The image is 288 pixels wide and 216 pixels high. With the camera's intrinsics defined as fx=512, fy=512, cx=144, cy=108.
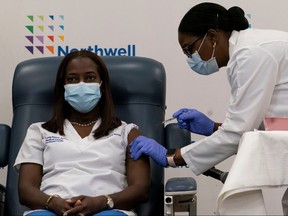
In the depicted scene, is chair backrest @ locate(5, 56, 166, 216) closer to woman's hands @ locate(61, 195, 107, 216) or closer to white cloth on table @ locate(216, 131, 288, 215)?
woman's hands @ locate(61, 195, 107, 216)

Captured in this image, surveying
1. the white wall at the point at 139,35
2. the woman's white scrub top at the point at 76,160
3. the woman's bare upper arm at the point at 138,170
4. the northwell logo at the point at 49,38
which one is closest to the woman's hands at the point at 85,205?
the woman's white scrub top at the point at 76,160

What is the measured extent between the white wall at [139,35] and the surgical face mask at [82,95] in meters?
0.79

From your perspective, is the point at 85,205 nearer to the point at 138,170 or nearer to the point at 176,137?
the point at 138,170

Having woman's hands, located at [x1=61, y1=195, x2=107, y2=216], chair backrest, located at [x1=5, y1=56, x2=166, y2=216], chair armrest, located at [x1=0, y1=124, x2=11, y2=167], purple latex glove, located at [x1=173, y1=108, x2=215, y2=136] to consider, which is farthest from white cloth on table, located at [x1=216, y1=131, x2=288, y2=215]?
chair armrest, located at [x1=0, y1=124, x2=11, y2=167]

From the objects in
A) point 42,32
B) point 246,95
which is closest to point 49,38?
point 42,32

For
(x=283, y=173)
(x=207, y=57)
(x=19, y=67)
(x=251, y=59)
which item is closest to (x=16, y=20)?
(x=19, y=67)

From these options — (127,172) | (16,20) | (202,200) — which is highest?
(16,20)

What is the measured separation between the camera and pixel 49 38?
9.62ft

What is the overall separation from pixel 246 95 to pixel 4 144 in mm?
1148

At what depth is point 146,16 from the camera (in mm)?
2953

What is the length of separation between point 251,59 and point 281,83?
6.5 inches

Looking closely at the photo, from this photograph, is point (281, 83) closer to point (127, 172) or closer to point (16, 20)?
point (127, 172)

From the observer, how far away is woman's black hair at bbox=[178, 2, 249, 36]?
6.68 feet

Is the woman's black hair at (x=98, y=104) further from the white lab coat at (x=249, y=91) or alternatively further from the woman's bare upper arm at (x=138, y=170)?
the white lab coat at (x=249, y=91)
